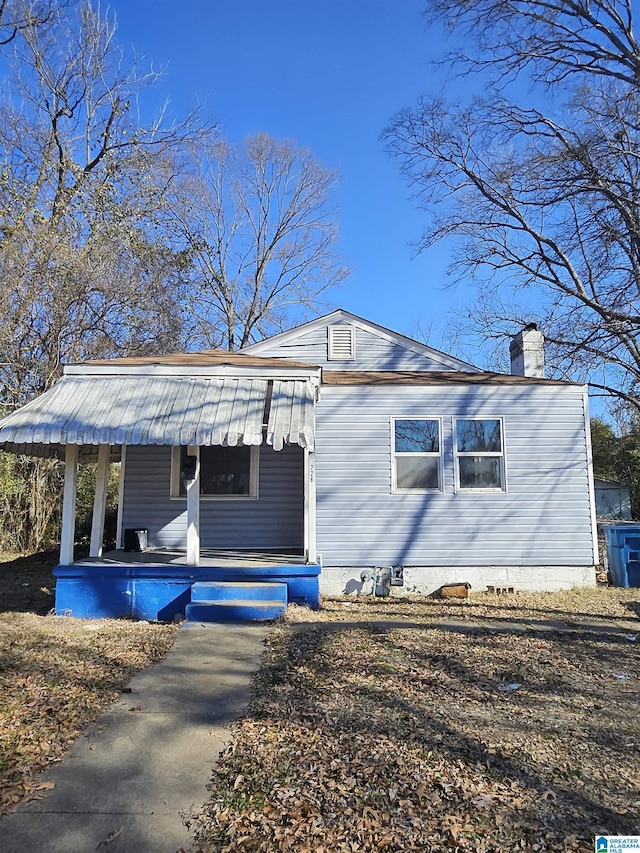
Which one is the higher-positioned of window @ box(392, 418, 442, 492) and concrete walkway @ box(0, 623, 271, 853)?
window @ box(392, 418, 442, 492)

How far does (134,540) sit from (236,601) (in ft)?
10.3

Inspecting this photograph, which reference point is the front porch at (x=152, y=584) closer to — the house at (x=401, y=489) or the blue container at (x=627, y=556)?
the house at (x=401, y=489)

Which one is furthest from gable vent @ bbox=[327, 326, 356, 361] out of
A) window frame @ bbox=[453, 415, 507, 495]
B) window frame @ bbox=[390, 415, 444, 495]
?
window frame @ bbox=[453, 415, 507, 495]

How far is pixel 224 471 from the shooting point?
10219 millimetres

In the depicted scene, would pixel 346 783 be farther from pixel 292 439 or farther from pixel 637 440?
pixel 637 440

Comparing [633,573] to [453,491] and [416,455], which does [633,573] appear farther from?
[416,455]

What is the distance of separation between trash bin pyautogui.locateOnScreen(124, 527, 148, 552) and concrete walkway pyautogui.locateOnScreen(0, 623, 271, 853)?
15.2 ft

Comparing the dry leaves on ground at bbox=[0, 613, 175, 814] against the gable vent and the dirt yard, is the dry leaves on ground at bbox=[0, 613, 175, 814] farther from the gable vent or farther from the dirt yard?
the gable vent

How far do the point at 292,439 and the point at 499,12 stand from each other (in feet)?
40.7

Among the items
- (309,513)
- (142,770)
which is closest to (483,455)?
(309,513)

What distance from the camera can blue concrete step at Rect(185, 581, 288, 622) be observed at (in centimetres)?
713

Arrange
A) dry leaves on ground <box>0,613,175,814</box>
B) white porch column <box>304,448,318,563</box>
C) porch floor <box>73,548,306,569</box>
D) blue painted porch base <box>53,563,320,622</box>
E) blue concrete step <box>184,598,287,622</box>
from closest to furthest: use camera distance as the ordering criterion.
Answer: dry leaves on ground <box>0,613,175,814</box>
blue concrete step <box>184,598,287,622</box>
blue painted porch base <box>53,563,320,622</box>
porch floor <box>73,548,306,569</box>
white porch column <box>304,448,318,563</box>

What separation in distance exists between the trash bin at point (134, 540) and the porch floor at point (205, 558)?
105 mm

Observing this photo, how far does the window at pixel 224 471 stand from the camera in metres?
10.2
